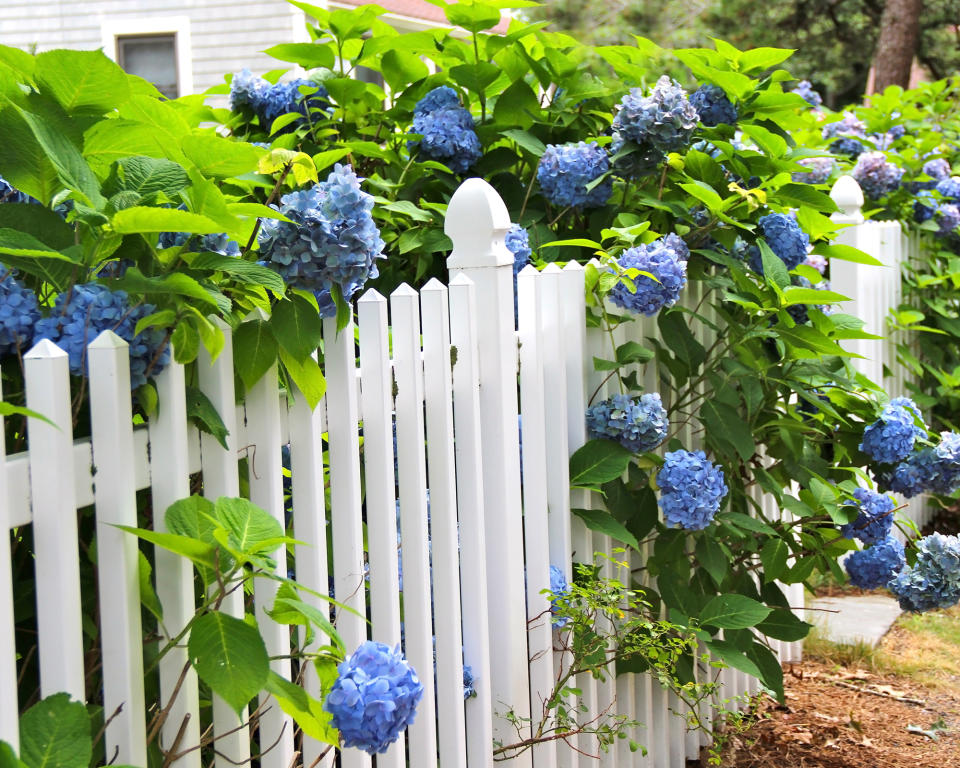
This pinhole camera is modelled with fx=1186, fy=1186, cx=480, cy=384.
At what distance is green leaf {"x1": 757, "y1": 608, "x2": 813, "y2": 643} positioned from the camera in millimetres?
3109

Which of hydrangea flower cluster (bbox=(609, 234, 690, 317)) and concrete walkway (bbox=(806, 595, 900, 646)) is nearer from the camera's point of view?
hydrangea flower cluster (bbox=(609, 234, 690, 317))

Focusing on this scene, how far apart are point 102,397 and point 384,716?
54 cm

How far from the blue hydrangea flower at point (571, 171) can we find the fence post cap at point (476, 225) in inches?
20.3

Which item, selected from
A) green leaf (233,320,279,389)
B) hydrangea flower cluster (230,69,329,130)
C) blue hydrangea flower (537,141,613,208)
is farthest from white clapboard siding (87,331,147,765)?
hydrangea flower cluster (230,69,329,130)

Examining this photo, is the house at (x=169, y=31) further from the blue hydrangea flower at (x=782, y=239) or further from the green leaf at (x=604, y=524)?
the green leaf at (x=604, y=524)

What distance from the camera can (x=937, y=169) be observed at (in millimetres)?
5887

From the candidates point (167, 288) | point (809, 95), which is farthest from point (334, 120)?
point (809, 95)

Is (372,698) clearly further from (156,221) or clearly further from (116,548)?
(156,221)

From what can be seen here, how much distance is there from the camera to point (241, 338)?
68.7 inches

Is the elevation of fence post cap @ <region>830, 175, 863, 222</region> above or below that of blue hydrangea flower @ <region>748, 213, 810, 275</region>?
above

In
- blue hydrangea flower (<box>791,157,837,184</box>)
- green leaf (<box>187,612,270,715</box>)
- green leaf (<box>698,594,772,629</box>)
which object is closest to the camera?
green leaf (<box>187,612,270,715</box>)

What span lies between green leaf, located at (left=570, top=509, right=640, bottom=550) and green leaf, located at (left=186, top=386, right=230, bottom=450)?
3.92 ft

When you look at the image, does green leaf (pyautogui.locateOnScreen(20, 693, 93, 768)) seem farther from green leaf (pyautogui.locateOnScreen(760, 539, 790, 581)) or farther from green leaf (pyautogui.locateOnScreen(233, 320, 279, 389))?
green leaf (pyautogui.locateOnScreen(760, 539, 790, 581))

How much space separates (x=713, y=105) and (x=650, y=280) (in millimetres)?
757
